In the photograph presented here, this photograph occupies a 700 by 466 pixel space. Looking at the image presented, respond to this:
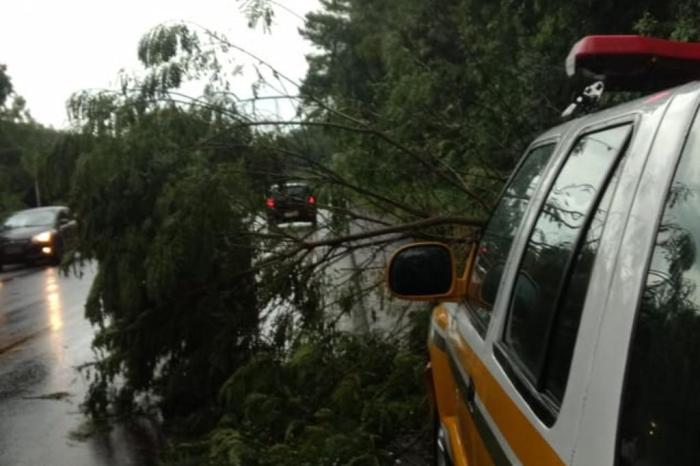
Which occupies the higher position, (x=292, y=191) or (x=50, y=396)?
(x=292, y=191)

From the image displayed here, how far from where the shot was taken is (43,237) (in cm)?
2184

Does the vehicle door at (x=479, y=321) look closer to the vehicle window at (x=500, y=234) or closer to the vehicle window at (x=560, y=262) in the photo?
the vehicle window at (x=500, y=234)

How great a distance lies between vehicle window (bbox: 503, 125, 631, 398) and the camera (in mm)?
1884

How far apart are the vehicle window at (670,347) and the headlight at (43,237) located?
21.7 metres

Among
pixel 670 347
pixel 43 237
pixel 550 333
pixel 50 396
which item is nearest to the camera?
pixel 670 347

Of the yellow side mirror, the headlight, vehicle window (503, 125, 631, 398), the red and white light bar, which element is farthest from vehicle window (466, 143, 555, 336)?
the headlight

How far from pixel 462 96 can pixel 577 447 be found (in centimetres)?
717

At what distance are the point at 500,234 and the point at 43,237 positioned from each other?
20243 mm

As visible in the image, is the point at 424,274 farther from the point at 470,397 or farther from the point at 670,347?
the point at 670,347

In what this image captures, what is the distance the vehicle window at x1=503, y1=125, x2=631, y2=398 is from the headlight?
20.7 metres

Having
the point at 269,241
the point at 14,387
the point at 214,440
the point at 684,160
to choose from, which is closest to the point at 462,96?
the point at 269,241

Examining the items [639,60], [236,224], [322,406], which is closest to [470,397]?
[639,60]

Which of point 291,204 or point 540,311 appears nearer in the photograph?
point 540,311

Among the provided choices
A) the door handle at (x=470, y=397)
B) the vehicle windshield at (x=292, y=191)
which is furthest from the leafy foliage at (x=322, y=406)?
the door handle at (x=470, y=397)
